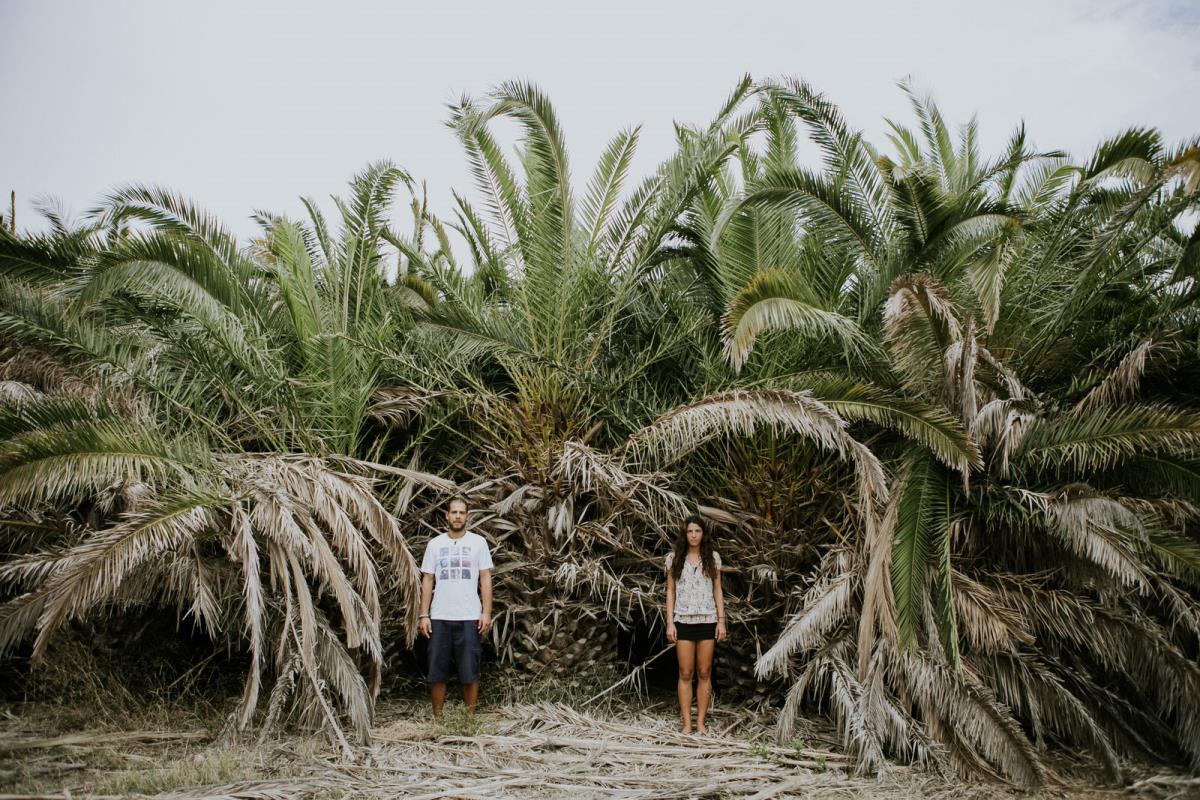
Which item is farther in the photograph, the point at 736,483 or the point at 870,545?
the point at 736,483

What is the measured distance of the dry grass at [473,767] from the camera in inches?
213

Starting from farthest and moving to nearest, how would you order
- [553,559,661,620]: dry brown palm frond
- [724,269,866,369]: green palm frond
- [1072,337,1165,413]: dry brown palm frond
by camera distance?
[553,559,661,620]: dry brown palm frond → [1072,337,1165,413]: dry brown palm frond → [724,269,866,369]: green palm frond

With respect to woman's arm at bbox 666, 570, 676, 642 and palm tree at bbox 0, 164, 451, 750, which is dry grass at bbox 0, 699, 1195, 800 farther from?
woman's arm at bbox 666, 570, 676, 642

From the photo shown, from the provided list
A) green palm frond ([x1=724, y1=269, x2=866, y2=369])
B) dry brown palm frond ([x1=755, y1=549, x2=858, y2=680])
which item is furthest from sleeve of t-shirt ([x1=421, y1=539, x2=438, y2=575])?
green palm frond ([x1=724, y1=269, x2=866, y2=369])

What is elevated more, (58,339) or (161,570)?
(58,339)

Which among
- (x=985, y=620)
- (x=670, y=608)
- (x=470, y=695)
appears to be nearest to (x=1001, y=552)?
(x=985, y=620)

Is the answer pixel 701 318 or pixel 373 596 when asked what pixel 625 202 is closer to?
pixel 701 318

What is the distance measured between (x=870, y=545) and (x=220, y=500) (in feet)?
15.8

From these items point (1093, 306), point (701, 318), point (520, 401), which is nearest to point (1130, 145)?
point (1093, 306)

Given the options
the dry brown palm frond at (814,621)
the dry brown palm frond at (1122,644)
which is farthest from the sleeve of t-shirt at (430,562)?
the dry brown palm frond at (1122,644)

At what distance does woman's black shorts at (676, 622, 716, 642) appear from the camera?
6691mm

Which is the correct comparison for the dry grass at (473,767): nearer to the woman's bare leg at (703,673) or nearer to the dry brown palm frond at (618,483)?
the woman's bare leg at (703,673)

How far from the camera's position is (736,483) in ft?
25.1

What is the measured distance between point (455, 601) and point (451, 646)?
1.32 feet
